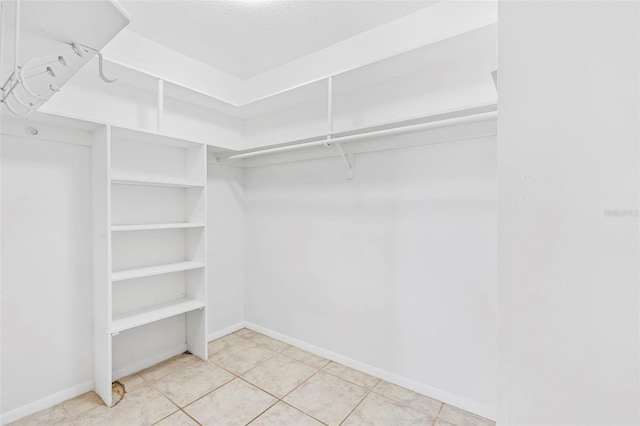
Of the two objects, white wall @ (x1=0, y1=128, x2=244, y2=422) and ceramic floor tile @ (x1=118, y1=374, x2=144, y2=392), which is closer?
white wall @ (x1=0, y1=128, x2=244, y2=422)

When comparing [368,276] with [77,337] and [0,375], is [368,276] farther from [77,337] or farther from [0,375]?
[0,375]

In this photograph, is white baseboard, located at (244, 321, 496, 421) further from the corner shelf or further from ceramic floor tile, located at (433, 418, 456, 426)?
the corner shelf

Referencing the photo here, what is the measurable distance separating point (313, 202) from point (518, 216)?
213 centimetres

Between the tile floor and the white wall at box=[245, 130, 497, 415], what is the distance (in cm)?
19

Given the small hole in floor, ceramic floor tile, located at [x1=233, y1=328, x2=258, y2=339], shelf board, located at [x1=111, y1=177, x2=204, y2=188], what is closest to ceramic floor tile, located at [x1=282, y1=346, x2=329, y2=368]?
ceramic floor tile, located at [x1=233, y1=328, x2=258, y2=339]

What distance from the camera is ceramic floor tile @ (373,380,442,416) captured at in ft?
6.40

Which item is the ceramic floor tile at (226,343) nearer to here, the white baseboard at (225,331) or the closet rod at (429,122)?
the white baseboard at (225,331)

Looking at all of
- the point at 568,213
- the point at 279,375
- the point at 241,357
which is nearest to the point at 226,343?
the point at 241,357

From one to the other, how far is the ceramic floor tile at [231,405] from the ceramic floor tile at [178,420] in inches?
1.3

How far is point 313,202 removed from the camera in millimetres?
2697

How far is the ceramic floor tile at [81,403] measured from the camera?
1.92 metres

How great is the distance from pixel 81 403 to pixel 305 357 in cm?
168

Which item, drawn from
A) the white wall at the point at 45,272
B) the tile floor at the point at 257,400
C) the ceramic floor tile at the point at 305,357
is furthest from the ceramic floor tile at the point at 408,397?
the white wall at the point at 45,272

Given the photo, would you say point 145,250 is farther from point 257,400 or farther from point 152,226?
point 257,400
